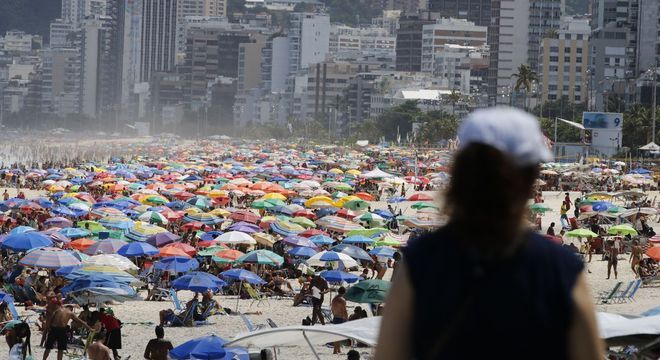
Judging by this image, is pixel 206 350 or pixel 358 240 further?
pixel 358 240

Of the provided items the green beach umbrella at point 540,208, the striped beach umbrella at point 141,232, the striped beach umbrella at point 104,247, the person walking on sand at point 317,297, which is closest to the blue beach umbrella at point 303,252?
the striped beach umbrella at point 104,247

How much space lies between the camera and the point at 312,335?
6781 mm

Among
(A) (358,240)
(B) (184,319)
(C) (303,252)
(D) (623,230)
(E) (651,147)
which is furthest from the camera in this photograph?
(E) (651,147)

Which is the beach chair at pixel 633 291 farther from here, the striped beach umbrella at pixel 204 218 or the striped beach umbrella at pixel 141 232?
the striped beach umbrella at pixel 204 218

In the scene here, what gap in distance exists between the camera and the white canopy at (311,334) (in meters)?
6.21

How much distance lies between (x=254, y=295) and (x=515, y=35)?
148 metres

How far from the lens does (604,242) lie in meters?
26.8

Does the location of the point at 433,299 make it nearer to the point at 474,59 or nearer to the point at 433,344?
the point at 433,344

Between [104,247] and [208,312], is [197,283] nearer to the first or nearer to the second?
[208,312]

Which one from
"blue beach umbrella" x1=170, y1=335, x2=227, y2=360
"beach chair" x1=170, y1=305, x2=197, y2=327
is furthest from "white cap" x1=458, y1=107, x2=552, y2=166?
"beach chair" x1=170, y1=305, x2=197, y2=327

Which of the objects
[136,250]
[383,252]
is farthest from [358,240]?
[136,250]

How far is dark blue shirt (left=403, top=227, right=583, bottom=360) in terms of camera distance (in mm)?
2021

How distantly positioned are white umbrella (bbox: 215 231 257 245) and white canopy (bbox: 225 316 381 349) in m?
15.1

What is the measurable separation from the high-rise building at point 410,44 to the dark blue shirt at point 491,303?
184438mm
